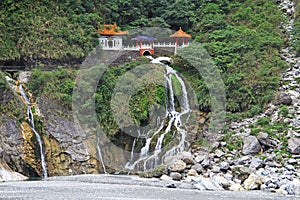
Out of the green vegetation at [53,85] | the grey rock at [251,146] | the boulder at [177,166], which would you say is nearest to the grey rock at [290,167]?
the grey rock at [251,146]

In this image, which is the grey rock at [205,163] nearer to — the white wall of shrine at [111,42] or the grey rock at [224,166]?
the grey rock at [224,166]

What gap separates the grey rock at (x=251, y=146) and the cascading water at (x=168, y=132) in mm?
3991

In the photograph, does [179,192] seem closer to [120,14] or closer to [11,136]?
[11,136]

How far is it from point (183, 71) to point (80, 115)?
→ 9.16 m

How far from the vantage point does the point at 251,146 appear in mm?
24125

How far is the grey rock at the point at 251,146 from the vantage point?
2402 centimetres

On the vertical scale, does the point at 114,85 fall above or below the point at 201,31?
below

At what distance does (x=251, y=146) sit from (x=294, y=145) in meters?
2.22

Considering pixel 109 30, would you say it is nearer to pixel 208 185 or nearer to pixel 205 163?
pixel 205 163

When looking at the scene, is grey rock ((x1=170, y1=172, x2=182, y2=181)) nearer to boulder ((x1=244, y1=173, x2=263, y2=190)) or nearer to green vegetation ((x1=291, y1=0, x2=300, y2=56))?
boulder ((x1=244, y1=173, x2=263, y2=190))

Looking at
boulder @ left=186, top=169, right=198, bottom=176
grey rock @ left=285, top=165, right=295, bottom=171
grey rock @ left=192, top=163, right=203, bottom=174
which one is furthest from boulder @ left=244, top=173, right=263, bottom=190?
grey rock @ left=192, top=163, right=203, bottom=174

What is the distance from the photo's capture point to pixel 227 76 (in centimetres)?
3103

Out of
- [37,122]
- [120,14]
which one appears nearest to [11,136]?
[37,122]

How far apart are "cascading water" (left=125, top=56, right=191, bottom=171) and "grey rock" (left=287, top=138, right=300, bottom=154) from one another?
6.18 metres
